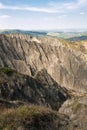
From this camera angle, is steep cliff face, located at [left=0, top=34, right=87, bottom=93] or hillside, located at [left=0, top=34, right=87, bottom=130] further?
→ steep cliff face, located at [left=0, top=34, right=87, bottom=93]

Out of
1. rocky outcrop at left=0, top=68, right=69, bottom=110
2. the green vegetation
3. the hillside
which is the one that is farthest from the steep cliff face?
the green vegetation

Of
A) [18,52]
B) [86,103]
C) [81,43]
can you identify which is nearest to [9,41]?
[18,52]

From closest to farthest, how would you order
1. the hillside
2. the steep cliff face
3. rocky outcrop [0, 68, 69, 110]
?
1. rocky outcrop [0, 68, 69, 110]
2. the hillside
3. the steep cliff face

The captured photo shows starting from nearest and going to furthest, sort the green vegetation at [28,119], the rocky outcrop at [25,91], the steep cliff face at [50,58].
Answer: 1. the green vegetation at [28,119]
2. the rocky outcrop at [25,91]
3. the steep cliff face at [50,58]

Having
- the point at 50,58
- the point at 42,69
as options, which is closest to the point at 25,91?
the point at 42,69

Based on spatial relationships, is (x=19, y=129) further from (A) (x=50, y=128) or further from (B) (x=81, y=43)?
(B) (x=81, y=43)

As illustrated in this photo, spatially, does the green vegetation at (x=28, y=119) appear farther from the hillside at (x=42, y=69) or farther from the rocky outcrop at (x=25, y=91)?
the hillside at (x=42, y=69)

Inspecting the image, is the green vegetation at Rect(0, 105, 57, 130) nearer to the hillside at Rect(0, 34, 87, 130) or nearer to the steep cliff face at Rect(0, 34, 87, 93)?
the hillside at Rect(0, 34, 87, 130)

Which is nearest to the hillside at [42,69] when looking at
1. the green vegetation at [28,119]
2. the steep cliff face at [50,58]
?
the steep cliff face at [50,58]
